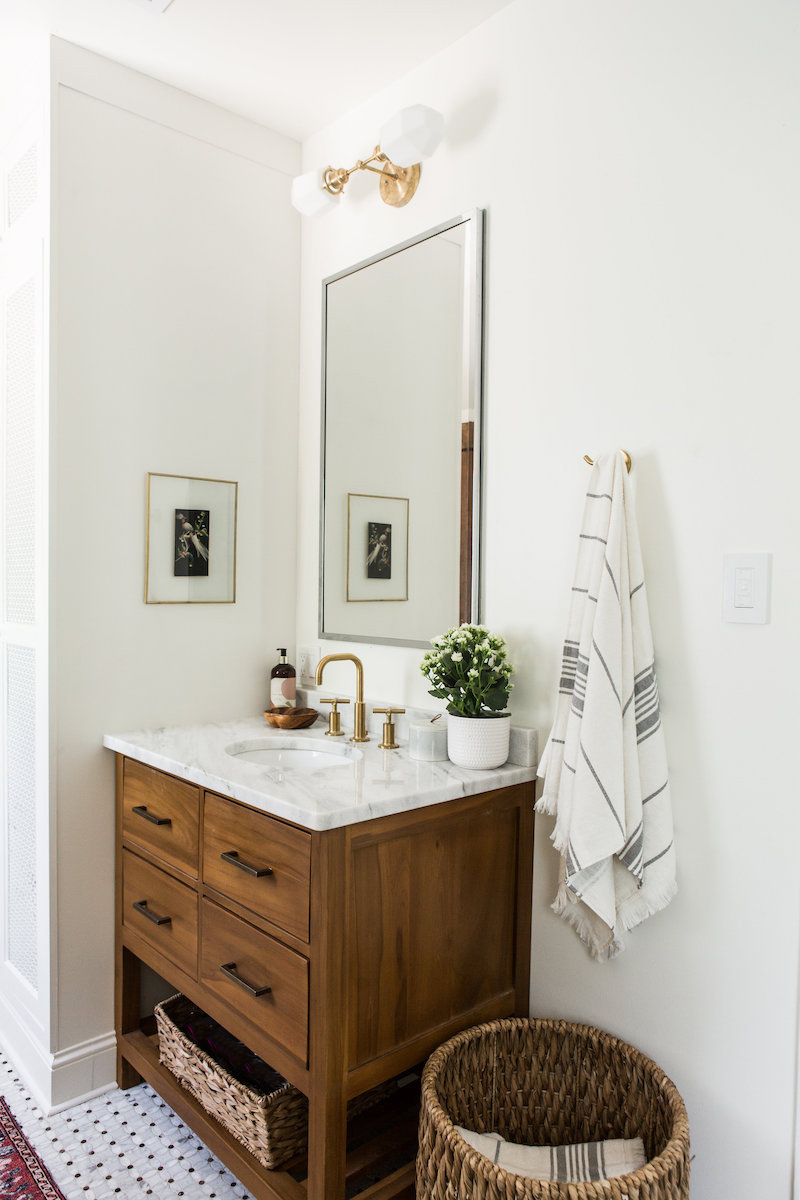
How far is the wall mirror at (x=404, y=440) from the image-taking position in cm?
186

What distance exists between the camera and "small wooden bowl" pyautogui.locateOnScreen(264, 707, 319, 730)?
6.94ft

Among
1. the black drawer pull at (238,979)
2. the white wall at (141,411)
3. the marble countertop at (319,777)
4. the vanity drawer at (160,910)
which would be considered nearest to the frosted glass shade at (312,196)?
the white wall at (141,411)

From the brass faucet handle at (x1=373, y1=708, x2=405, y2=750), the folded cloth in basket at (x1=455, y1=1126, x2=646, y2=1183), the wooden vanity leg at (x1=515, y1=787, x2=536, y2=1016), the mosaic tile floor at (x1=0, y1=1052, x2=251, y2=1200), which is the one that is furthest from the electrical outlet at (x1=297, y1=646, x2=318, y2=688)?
the folded cloth in basket at (x1=455, y1=1126, x2=646, y2=1183)

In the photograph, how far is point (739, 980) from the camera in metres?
1.37

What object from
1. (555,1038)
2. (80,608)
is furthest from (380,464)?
(555,1038)

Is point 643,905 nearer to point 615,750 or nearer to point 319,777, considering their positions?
point 615,750

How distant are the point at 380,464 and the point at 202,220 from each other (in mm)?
841

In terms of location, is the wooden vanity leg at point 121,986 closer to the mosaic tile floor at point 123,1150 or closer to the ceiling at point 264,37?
the mosaic tile floor at point 123,1150

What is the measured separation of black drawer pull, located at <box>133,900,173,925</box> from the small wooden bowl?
53 cm

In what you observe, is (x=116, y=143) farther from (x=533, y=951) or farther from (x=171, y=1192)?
(x=171, y=1192)

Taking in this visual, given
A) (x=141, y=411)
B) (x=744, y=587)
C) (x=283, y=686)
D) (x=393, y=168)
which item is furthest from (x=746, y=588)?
(x=141, y=411)

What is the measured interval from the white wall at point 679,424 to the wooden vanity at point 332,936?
0.16m

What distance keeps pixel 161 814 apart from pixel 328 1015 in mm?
661

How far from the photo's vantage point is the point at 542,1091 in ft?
5.12
